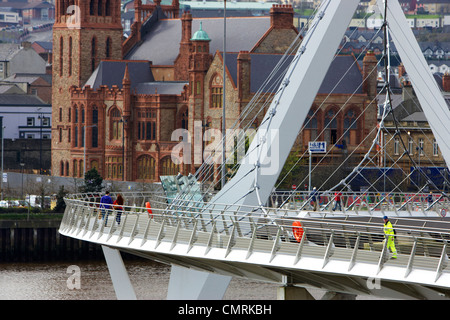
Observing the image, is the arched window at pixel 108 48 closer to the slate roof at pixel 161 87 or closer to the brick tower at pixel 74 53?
the brick tower at pixel 74 53

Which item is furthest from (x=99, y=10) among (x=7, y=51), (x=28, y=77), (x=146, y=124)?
(x=7, y=51)

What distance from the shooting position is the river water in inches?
2407

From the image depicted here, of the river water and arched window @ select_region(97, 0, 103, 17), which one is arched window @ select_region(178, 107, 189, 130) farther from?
the river water

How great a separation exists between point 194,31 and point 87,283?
208 ft

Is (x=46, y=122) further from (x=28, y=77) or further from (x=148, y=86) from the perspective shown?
(x=148, y=86)

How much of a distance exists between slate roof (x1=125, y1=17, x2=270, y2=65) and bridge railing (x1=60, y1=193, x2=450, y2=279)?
7418 cm

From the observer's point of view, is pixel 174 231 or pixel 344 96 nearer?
pixel 174 231

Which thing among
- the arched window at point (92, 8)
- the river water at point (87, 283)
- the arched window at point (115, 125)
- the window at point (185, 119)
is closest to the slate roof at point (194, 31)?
the window at point (185, 119)

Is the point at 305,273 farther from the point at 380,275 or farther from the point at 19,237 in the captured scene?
the point at 19,237

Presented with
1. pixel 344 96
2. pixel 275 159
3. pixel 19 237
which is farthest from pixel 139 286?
pixel 344 96

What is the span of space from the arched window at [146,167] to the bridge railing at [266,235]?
69.9 meters

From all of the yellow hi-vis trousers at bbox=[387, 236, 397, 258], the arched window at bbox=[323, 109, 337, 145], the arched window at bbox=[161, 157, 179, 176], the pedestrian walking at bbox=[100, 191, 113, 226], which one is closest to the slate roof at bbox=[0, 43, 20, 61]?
the arched window at bbox=[161, 157, 179, 176]

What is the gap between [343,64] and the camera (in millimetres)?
112875

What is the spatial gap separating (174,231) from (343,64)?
76.7 m
